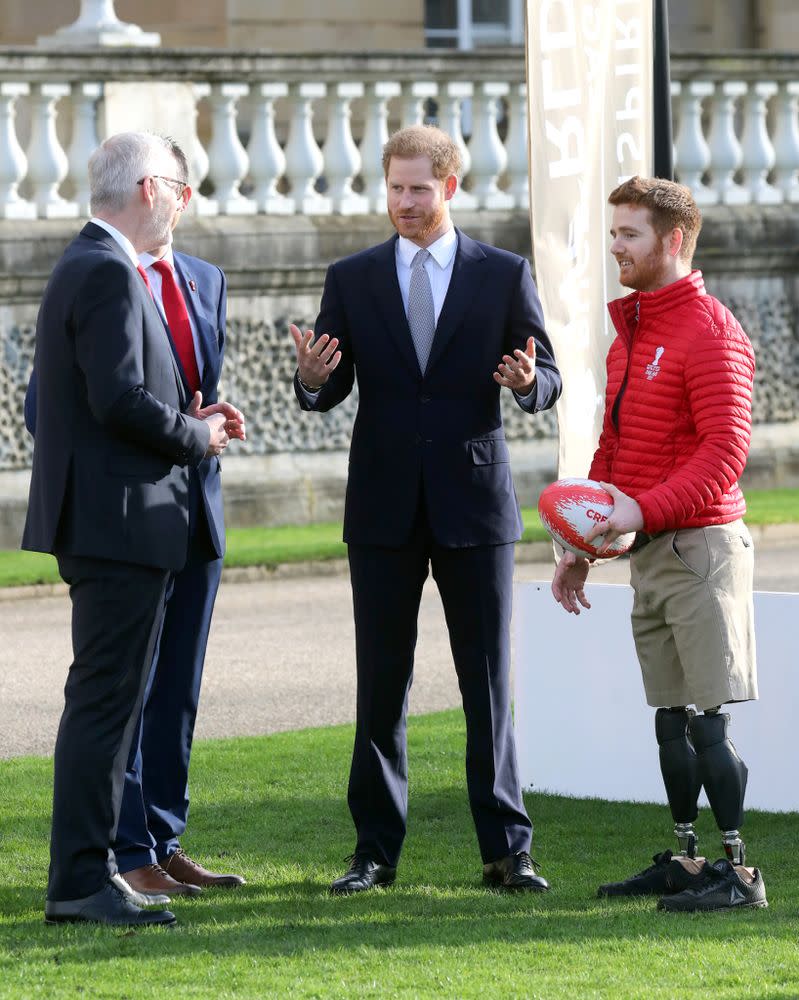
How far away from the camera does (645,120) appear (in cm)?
835

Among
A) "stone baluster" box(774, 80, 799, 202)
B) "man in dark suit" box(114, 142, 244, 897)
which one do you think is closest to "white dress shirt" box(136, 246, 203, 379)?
"man in dark suit" box(114, 142, 244, 897)

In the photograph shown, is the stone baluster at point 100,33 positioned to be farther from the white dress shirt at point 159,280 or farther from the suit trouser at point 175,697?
the suit trouser at point 175,697

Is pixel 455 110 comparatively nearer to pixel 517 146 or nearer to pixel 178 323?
pixel 517 146

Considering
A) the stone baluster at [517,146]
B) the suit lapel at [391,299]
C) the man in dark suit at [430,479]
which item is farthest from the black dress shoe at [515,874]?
the stone baluster at [517,146]

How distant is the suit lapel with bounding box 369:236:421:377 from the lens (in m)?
5.73

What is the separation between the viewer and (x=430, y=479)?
224 inches

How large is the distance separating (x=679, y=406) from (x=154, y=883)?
1903 millimetres

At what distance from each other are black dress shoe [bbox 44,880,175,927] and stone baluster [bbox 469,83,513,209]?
1094cm

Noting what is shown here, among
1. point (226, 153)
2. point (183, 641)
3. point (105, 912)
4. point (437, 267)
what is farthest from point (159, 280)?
point (226, 153)

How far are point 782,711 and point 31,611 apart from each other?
6507 mm

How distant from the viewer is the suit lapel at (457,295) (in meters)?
5.72

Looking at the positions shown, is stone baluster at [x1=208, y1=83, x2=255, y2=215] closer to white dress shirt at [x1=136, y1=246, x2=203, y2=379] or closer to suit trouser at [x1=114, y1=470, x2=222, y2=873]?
white dress shirt at [x1=136, y1=246, x2=203, y2=379]

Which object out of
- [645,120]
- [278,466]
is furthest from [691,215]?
[278,466]

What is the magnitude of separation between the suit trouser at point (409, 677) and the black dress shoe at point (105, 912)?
2.39 ft
